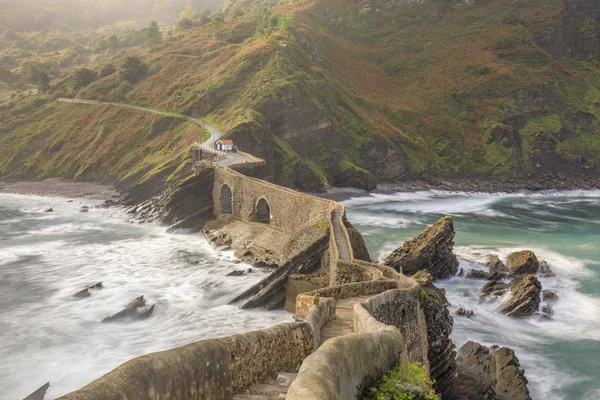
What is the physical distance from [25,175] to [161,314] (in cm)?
5777

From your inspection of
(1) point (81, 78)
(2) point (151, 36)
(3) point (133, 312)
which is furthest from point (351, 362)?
(2) point (151, 36)

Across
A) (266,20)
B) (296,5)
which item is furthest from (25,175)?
(296,5)

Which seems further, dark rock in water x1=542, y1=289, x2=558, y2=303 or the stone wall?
the stone wall

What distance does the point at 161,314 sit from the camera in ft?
97.8

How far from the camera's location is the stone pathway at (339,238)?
27266 mm

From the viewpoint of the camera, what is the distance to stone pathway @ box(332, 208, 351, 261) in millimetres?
27266

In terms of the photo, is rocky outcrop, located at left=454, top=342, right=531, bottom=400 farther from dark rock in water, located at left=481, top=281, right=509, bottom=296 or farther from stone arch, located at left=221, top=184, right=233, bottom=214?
stone arch, located at left=221, top=184, right=233, bottom=214

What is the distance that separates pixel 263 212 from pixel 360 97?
52637 mm

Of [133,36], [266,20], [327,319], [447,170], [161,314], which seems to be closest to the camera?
[327,319]

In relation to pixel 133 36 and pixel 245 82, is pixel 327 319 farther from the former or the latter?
pixel 133 36

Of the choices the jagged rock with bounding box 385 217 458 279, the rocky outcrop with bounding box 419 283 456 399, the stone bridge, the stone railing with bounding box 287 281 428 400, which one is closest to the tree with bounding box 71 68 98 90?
the jagged rock with bounding box 385 217 458 279

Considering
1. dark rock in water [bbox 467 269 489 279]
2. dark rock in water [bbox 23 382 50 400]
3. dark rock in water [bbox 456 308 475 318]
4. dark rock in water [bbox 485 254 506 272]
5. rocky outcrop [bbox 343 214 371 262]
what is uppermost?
rocky outcrop [bbox 343 214 371 262]

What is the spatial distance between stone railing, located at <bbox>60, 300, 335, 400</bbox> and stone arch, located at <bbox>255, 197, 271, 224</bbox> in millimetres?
32493

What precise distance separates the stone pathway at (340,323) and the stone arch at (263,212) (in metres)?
26.4
